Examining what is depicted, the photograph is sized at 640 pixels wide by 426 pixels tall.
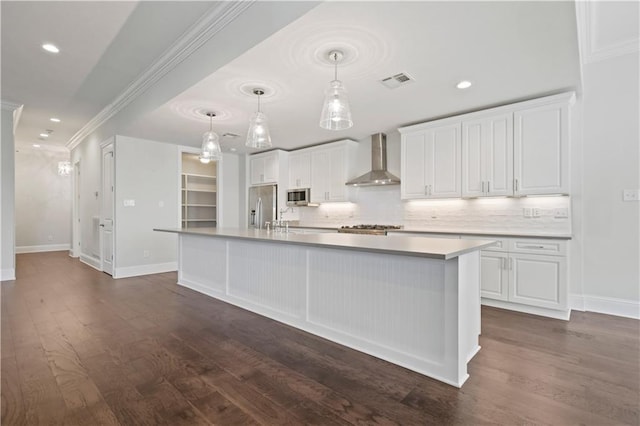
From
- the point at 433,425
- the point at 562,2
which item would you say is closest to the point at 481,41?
the point at 562,2

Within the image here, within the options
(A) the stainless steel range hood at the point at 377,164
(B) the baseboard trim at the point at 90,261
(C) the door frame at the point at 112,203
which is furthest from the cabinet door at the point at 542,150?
(B) the baseboard trim at the point at 90,261

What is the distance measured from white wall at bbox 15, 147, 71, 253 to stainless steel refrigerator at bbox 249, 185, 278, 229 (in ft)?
20.3

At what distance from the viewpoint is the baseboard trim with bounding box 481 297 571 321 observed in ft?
10.2

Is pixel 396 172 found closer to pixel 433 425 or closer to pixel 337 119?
pixel 337 119

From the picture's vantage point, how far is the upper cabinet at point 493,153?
328 centimetres

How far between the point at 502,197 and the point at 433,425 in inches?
121

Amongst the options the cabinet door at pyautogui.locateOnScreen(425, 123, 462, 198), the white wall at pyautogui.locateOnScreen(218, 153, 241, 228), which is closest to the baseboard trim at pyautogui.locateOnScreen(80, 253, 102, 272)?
the white wall at pyautogui.locateOnScreen(218, 153, 241, 228)

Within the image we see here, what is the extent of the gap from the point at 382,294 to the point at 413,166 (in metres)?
2.60

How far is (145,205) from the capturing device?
536 centimetres

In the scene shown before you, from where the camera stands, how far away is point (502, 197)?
3.78 metres

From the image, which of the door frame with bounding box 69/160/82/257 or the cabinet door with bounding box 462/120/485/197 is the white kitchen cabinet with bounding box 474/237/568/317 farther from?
the door frame with bounding box 69/160/82/257

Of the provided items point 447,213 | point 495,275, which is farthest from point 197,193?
point 495,275

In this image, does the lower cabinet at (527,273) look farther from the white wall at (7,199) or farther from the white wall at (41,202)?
the white wall at (41,202)

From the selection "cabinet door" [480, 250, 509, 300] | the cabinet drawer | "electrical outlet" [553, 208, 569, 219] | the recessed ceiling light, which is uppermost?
the recessed ceiling light
